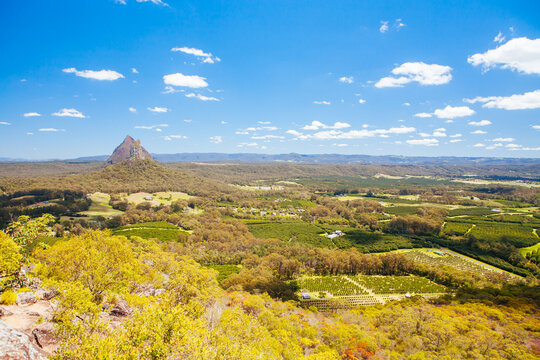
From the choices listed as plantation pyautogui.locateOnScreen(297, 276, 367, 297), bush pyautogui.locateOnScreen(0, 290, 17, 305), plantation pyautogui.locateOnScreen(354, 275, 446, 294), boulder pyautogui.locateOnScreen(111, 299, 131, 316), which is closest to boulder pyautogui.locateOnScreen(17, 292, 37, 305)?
bush pyautogui.locateOnScreen(0, 290, 17, 305)

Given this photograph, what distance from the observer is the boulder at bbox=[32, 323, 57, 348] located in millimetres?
17938

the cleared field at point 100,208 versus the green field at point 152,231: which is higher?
the cleared field at point 100,208

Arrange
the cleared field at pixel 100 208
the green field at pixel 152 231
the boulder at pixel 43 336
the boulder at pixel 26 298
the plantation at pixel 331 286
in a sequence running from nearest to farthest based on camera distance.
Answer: the boulder at pixel 43 336, the boulder at pixel 26 298, the plantation at pixel 331 286, the green field at pixel 152 231, the cleared field at pixel 100 208

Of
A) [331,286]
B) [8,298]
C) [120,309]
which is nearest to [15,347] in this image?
[8,298]

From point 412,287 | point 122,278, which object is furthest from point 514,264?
point 122,278

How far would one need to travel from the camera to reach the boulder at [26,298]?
2285cm

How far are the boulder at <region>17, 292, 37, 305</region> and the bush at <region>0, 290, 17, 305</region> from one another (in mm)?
703

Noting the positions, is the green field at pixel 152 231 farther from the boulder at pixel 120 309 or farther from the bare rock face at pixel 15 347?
the bare rock face at pixel 15 347

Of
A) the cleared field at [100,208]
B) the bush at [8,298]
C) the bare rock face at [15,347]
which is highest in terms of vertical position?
the bare rock face at [15,347]

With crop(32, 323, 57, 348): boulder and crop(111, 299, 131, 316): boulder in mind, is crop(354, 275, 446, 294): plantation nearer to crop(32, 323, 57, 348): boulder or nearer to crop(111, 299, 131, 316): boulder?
crop(111, 299, 131, 316): boulder

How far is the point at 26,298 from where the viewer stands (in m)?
23.2

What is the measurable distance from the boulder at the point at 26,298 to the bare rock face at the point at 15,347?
367 inches

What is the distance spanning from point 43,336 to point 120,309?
11230 millimetres

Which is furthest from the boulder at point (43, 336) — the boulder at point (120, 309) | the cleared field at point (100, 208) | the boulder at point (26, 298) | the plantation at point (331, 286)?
the cleared field at point (100, 208)
